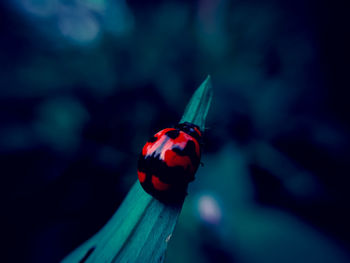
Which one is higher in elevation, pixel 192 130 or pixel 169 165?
pixel 192 130

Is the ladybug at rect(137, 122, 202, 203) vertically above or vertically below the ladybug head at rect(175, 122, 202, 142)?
below

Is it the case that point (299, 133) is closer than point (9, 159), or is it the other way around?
point (9, 159)

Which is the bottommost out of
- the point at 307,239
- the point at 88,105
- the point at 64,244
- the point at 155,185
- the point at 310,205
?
the point at 64,244

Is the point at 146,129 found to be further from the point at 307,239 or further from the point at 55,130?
the point at 307,239

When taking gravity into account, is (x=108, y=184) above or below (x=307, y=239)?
below

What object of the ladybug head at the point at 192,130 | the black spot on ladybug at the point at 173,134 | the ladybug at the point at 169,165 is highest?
the ladybug head at the point at 192,130

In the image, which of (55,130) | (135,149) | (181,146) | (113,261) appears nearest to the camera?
(113,261)

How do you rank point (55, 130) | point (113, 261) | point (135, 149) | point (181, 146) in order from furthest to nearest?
point (135, 149)
point (55, 130)
point (181, 146)
point (113, 261)

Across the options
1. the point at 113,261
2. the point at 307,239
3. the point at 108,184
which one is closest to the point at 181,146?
the point at 113,261
